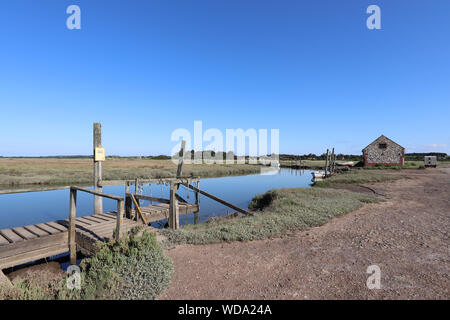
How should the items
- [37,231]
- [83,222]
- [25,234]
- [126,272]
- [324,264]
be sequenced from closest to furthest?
[126,272], [324,264], [25,234], [37,231], [83,222]

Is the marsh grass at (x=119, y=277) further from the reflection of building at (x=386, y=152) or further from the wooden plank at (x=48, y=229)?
the reflection of building at (x=386, y=152)

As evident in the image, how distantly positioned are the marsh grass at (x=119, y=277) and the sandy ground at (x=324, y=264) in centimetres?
39

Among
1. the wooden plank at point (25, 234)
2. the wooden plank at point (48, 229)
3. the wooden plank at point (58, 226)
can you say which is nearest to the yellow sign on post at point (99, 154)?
the wooden plank at point (58, 226)

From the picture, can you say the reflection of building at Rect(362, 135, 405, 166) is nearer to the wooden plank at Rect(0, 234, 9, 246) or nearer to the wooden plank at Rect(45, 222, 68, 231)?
the wooden plank at Rect(45, 222, 68, 231)

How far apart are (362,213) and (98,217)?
39.5ft

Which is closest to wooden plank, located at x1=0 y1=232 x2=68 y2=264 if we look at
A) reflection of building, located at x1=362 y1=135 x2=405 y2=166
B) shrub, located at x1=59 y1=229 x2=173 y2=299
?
shrub, located at x1=59 y1=229 x2=173 y2=299

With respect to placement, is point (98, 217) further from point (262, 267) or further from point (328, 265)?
point (328, 265)

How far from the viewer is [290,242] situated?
24.6ft

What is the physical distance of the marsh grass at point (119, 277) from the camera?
4078 mm

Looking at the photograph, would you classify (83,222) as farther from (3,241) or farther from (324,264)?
(324,264)

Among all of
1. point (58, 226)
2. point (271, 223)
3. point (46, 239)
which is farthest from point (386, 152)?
point (46, 239)

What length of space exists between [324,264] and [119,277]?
4602 millimetres

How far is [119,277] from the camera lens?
14.9ft
